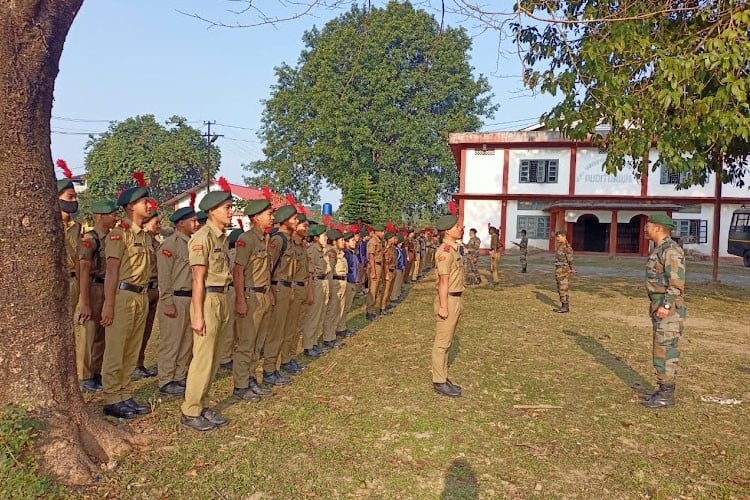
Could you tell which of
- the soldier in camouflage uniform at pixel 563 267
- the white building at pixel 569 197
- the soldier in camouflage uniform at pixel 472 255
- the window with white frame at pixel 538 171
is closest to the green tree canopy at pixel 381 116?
the white building at pixel 569 197

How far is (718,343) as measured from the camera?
8.40m

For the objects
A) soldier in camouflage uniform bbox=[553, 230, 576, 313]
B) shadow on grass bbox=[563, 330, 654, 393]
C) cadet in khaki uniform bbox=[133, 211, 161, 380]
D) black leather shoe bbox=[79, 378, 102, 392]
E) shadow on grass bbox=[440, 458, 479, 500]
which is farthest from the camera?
soldier in camouflage uniform bbox=[553, 230, 576, 313]

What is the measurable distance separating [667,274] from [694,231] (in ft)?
89.6

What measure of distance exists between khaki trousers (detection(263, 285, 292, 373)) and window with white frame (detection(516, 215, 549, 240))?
2572 cm

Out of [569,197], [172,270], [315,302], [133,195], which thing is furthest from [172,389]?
[569,197]

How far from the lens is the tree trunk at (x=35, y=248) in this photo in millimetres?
3348

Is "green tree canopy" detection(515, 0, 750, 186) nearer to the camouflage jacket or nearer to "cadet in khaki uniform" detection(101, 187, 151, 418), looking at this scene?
the camouflage jacket

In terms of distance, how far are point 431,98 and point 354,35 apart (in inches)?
1204

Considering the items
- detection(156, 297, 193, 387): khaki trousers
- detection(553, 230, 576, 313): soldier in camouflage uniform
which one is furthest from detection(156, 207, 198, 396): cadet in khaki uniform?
detection(553, 230, 576, 313): soldier in camouflage uniform

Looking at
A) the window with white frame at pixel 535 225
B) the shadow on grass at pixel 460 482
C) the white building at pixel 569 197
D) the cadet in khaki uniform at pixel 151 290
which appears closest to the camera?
the shadow on grass at pixel 460 482

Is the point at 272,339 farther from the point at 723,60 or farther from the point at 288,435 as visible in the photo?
the point at 723,60

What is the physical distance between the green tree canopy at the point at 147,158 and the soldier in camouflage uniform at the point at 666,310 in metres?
48.9

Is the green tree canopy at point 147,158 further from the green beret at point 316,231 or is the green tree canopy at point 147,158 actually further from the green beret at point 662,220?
the green beret at point 662,220

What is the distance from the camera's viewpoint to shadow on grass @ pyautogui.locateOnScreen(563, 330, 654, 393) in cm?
607
